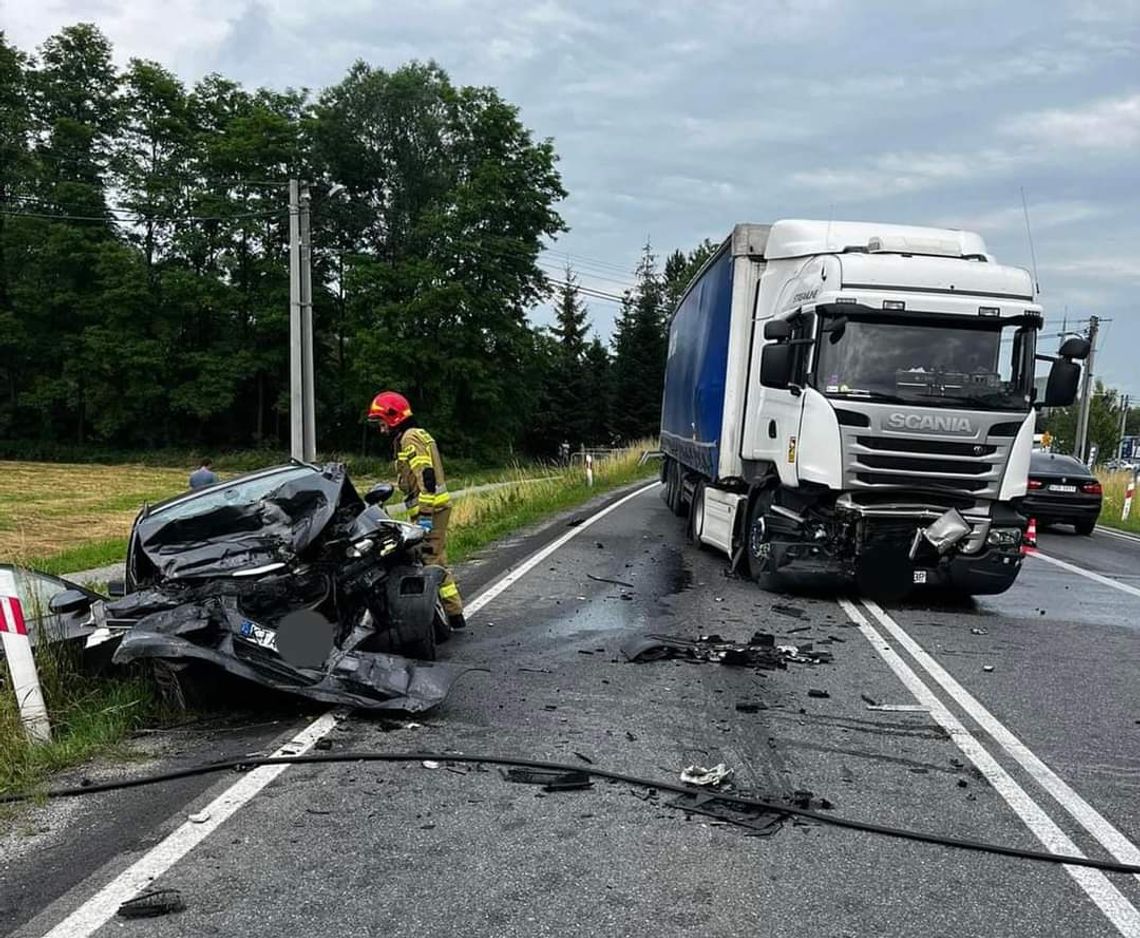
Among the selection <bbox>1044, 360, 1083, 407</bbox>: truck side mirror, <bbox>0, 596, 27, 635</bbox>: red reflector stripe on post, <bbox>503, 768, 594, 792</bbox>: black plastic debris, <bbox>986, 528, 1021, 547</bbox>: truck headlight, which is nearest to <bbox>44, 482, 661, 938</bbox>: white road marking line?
<bbox>503, 768, 594, 792</bbox>: black plastic debris

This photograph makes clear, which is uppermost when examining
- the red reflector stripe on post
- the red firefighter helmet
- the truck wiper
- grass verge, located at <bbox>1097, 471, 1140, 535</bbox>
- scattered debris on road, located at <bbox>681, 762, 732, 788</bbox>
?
the truck wiper

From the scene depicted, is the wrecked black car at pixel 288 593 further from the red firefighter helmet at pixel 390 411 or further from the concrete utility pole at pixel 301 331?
the concrete utility pole at pixel 301 331

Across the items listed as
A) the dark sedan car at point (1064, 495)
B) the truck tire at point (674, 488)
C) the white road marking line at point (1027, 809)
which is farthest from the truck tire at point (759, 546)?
the dark sedan car at point (1064, 495)

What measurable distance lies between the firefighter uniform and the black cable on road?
2681mm

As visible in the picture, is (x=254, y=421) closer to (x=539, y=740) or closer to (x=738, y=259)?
(x=738, y=259)

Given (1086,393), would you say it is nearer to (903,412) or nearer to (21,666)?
(903,412)

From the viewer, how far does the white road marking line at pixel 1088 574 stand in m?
10.8

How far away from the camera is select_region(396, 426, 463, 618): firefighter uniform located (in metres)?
7.38

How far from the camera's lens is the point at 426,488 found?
7375mm

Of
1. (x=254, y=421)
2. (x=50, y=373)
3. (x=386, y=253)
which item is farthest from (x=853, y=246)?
(x=50, y=373)

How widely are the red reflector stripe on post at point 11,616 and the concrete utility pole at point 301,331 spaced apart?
16391mm

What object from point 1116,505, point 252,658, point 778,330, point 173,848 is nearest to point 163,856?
point 173,848

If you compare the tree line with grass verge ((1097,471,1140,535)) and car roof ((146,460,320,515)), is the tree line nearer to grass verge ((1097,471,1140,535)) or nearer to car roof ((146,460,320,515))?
grass verge ((1097,471,1140,535))

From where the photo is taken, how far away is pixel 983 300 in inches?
345
